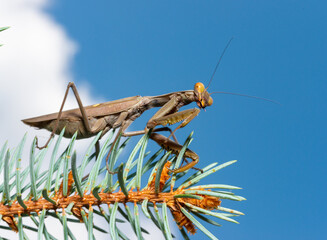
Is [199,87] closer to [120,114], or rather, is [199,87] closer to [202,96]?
[202,96]

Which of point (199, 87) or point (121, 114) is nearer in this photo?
point (199, 87)

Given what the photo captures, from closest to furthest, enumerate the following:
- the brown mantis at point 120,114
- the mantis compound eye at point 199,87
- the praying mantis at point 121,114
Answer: the praying mantis at point 121,114, the brown mantis at point 120,114, the mantis compound eye at point 199,87

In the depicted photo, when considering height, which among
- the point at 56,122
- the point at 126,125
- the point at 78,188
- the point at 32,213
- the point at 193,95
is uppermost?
the point at 193,95

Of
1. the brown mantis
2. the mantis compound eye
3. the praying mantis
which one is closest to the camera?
the praying mantis

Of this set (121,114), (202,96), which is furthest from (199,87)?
(121,114)

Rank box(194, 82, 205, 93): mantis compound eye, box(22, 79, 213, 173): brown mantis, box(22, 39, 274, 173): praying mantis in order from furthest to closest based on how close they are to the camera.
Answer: box(194, 82, 205, 93): mantis compound eye
box(22, 79, 213, 173): brown mantis
box(22, 39, 274, 173): praying mantis

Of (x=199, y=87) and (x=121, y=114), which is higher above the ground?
(x=199, y=87)

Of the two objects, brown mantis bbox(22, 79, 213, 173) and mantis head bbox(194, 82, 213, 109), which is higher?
mantis head bbox(194, 82, 213, 109)

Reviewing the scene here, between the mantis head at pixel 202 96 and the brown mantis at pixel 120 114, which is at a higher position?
the mantis head at pixel 202 96

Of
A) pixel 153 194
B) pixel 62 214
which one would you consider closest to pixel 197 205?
pixel 153 194

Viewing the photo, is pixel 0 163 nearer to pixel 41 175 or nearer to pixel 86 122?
pixel 41 175

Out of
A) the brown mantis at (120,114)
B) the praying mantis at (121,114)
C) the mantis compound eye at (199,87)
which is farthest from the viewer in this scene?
the mantis compound eye at (199,87)
